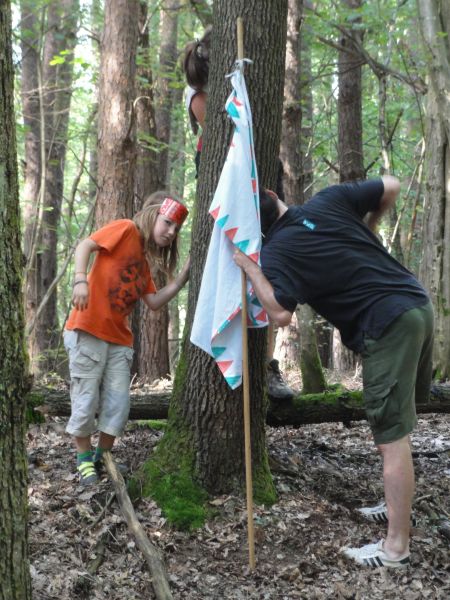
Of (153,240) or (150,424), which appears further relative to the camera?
(150,424)

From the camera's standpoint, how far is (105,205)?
25.2 ft

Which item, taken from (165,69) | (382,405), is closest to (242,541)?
(382,405)

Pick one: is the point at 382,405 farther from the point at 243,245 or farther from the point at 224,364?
the point at 243,245

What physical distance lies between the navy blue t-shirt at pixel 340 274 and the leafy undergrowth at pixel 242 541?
118 cm

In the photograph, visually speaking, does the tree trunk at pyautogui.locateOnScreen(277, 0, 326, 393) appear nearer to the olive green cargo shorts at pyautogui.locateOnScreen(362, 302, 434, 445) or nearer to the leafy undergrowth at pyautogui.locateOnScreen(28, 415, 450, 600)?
the leafy undergrowth at pyautogui.locateOnScreen(28, 415, 450, 600)

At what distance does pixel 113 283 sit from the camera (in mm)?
4535

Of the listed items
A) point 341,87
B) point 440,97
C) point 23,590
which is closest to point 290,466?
point 23,590

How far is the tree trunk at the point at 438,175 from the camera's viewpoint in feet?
25.7

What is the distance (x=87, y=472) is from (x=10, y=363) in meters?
2.26

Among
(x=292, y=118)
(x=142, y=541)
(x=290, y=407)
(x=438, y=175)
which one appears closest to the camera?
(x=142, y=541)

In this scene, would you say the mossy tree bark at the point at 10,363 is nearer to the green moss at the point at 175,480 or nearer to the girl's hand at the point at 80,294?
the green moss at the point at 175,480

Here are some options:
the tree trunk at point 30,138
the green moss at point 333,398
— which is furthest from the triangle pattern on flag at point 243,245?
the tree trunk at point 30,138

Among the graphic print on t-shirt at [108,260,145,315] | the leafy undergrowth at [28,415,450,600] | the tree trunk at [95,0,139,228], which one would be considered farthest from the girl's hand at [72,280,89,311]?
the tree trunk at [95,0,139,228]

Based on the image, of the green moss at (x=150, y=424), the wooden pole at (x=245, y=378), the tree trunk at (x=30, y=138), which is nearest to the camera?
the wooden pole at (x=245, y=378)
